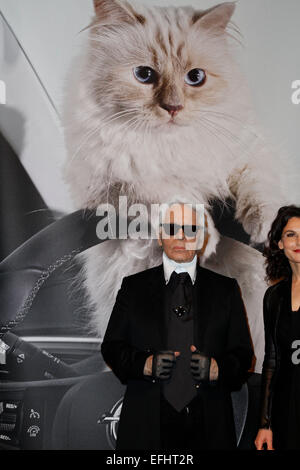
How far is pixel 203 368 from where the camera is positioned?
164 centimetres

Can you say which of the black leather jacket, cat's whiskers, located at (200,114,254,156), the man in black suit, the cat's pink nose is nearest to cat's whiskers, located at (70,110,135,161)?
the cat's pink nose

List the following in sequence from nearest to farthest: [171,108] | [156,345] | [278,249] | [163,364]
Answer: [163,364] < [156,345] < [278,249] < [171,108]

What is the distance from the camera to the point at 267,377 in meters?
1.79

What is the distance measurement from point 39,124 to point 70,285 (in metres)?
0.80

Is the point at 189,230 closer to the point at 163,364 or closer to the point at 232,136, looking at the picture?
the point at 163,364

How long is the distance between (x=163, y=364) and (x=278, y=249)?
672 mm

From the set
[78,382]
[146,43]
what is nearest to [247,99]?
[146,43]

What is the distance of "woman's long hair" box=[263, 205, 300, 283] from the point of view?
6.17ft

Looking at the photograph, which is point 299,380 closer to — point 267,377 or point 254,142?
point 267,377

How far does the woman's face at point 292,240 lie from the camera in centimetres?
182

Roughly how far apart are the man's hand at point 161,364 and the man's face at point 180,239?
358 millimetres

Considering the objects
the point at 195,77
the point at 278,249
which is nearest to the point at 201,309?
the point at 278,249

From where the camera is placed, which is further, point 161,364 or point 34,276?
point 34,276

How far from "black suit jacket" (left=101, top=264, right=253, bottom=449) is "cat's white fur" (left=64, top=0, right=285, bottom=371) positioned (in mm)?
512
